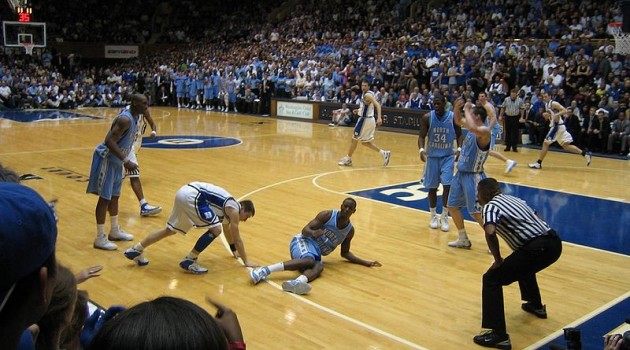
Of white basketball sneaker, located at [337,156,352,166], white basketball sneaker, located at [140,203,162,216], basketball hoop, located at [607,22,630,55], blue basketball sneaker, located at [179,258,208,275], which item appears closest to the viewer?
blue basketball sneaker, located at [179,258,208,275]

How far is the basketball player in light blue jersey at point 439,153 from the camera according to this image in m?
8.48

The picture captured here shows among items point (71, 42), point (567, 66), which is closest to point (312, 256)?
point (567, 66)

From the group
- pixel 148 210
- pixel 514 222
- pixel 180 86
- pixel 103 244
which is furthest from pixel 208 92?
pixel 514 222

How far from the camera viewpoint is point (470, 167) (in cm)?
750

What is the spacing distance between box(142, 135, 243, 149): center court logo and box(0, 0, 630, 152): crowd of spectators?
652 centimetres

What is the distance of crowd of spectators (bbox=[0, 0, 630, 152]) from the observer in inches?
731

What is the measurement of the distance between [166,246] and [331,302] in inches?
101

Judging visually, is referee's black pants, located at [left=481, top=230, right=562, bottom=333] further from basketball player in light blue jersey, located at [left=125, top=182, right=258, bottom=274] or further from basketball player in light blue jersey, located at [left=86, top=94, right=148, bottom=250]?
basketball player in light blue jersey, located at [left=86, top=94, right=148, bottom=250]

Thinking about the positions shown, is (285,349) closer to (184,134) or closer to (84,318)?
(84,318)

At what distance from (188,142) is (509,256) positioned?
12.8m

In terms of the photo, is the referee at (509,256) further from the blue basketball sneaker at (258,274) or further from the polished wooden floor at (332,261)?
the blue basketball sneaker at (258,274)

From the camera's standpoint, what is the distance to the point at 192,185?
650cm

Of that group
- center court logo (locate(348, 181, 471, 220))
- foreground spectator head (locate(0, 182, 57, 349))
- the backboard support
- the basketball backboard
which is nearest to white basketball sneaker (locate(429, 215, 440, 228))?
center court logo (locate(348, 181, 471, 220))

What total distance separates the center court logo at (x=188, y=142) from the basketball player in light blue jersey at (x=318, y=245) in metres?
9.83
